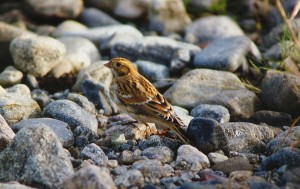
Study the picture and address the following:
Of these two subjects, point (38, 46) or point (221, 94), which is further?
point (38, 46)

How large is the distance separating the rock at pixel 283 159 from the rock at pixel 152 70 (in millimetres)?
3555

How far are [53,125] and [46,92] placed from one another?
2338mm

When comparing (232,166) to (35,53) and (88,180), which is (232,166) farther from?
(35,53)

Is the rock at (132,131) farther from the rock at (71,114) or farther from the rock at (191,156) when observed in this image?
the rock at (191,156)

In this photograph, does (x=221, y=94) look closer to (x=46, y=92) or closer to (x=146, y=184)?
(x=46, y=92)

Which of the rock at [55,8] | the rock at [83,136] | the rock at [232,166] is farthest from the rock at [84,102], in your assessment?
the rock at [55,8]

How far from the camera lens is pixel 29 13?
1251 centimetres

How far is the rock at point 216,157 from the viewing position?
6.68 m

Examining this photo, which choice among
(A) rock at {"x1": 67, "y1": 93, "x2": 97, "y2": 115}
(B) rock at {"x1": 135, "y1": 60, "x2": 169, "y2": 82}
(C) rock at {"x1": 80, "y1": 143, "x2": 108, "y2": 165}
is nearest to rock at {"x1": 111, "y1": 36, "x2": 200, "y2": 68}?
(B) rock at {"x1": 135, "y1": 60, "x2": 169, "y2": 82}

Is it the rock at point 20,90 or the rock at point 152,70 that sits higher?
the rock at point 152,70

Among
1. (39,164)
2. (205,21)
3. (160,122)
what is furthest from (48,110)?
(205,21)

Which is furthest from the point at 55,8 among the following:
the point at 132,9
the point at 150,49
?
the point at 150,49

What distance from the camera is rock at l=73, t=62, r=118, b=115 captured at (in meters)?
8.63

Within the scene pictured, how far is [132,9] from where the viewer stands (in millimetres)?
12609
